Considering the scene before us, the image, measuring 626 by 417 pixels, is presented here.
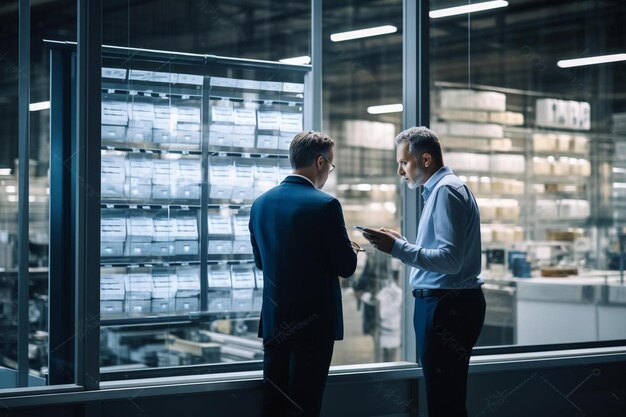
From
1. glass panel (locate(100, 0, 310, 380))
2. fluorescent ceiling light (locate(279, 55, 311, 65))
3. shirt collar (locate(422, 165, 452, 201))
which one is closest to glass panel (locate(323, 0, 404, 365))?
fluorescent ceiling light (locate(279, 55, 311, 65))

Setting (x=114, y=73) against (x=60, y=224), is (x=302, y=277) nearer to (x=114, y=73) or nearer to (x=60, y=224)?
(x=60, y=224)

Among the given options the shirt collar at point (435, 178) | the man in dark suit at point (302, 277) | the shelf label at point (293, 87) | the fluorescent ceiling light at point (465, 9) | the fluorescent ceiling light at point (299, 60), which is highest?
the fluorescent ceiling light at point (465, 9)

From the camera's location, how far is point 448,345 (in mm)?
3436

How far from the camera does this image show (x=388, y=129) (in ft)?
46.2

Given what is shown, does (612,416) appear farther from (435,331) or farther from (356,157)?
(356,157)

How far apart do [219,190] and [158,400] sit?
132 cm

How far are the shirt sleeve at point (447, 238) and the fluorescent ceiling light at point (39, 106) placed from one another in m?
2.01

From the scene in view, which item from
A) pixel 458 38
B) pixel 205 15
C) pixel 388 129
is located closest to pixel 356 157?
pixel 388 129

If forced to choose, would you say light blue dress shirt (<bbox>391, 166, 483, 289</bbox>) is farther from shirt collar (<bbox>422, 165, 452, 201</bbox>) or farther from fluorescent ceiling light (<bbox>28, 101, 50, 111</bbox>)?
fluorescent ceiling light (<bbox>28, 101, 50, 111</bbox>)

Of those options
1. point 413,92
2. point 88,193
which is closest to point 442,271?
point 413,92

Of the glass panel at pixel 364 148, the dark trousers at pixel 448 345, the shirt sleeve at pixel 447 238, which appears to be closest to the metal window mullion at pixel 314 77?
the shirt sleeve at pixel 447 238

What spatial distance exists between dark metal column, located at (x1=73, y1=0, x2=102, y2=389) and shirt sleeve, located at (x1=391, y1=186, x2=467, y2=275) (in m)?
1.39

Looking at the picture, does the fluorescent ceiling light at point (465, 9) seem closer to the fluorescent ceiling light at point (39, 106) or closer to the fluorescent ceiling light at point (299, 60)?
the fluorescent ceiling light at point (299, 60)

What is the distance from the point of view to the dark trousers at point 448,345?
346 cm
